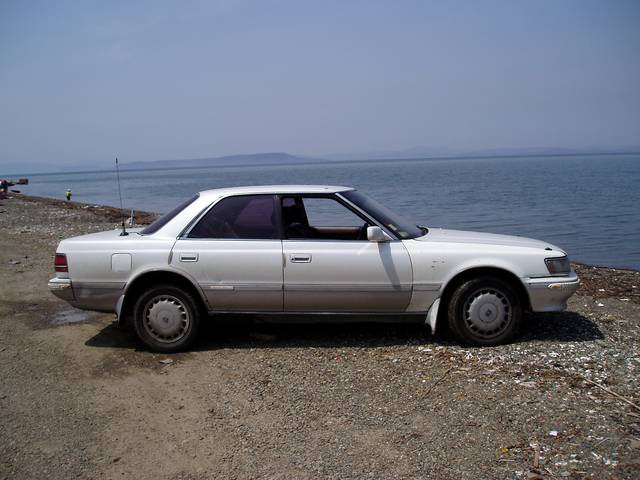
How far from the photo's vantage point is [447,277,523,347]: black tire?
5160 millimetres

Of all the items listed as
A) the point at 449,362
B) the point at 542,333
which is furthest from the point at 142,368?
the point at 542,333

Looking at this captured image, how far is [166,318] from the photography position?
5.36m

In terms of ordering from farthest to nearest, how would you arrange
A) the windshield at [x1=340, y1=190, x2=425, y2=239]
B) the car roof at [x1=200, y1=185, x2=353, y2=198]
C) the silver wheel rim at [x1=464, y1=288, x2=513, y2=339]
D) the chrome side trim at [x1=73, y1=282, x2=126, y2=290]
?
the car roof at [x1=200, y1=185, x2=353, y2=198]
the windshield at [x1=340, y1=190, x2=425, y2=239]
the chrome side trim at [x1=73, y1=282, x2=126, y2=290]
the silver wheel rim at [x1=464, y1=288, x2=513, y2=339]

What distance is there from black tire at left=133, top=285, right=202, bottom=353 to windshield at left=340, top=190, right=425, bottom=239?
1883mm

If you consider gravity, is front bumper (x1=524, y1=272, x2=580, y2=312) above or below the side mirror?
below

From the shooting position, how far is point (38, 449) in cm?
365

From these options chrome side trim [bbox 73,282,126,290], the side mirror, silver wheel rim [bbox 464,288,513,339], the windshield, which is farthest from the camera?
the windshield

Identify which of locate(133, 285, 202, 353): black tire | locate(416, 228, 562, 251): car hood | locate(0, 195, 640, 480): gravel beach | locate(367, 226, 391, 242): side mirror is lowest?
locate(0, 195, 640, 480): gravel beach

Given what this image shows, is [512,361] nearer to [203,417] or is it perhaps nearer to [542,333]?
[542,333]

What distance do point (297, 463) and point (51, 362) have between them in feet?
10.2

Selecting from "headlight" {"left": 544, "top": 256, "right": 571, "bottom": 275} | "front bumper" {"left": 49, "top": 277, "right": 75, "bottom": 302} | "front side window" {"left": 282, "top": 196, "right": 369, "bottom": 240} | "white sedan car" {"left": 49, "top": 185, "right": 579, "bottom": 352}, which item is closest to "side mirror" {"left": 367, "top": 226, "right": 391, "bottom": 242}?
"white sedan car" {"left": 49, "top": 185, "right": 579, "bottom": 352}

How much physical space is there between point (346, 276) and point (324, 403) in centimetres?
131

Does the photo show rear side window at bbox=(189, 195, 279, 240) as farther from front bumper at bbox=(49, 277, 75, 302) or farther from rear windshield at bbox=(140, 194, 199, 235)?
front bumper at bbox=(49, 277, 75, 302)

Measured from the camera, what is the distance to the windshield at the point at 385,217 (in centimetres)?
541
